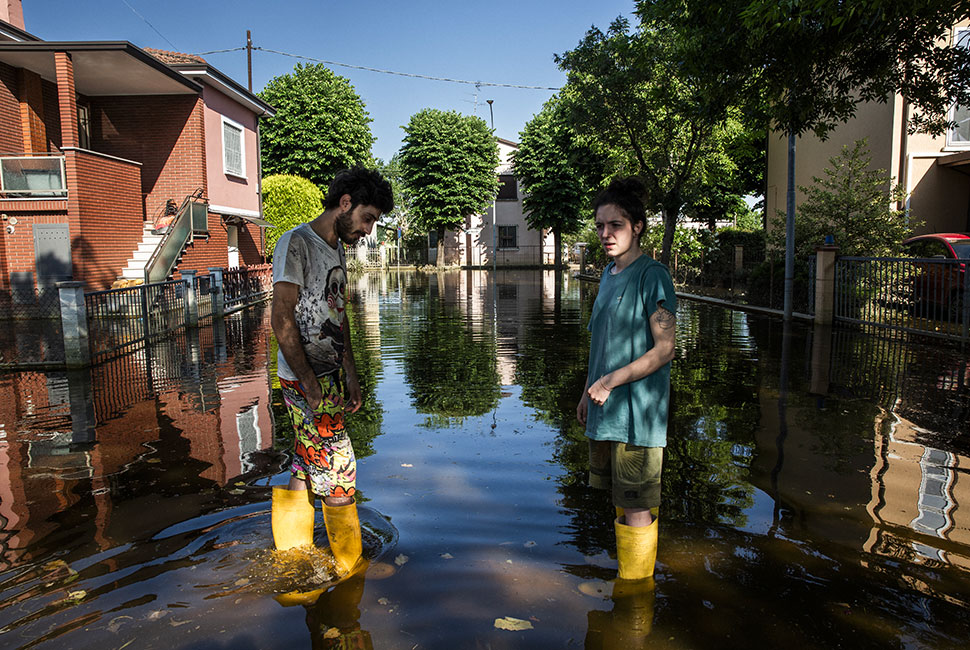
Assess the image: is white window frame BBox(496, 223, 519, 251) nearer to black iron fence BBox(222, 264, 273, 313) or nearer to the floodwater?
black iron fence BBox(222, 264, 273, 313)

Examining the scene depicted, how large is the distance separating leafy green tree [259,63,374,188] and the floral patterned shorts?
38.2m

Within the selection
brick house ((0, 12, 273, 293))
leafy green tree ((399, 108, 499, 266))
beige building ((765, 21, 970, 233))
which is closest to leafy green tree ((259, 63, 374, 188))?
leafy green tree ((399, 108, 499, 266))

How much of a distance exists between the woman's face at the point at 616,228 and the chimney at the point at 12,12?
22.4 meters

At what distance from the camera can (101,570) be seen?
3.46m

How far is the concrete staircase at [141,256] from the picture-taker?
57.9ft

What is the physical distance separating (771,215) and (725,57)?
60.9ft

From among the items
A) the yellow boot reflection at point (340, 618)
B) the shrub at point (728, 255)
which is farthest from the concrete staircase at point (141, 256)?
the shrub at point (728, 255)

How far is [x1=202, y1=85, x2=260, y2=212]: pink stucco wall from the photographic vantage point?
70.9ft

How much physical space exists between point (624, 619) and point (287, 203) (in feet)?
92.9

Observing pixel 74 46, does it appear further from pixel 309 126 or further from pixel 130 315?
pixel 309 126

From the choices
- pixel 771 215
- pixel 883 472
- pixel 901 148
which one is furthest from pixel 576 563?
pixel 771 215

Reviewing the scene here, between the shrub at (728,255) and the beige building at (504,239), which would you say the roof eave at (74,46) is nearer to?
the shrub at (728,255)

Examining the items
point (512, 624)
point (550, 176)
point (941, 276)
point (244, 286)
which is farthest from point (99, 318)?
point (550, 176)

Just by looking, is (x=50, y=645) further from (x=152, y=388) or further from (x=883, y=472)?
(x=152, y=388)
